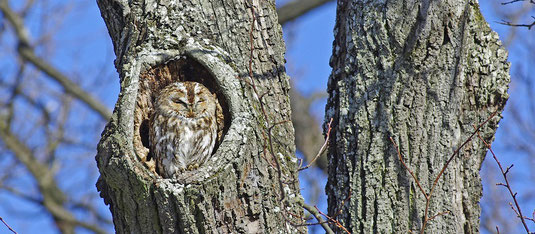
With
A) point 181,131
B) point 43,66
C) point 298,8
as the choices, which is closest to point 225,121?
point 181,131

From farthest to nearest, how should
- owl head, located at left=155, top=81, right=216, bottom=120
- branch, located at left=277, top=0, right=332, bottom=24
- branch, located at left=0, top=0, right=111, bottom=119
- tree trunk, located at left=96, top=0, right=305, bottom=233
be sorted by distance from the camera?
branch, located at left=0, top=0, right=111, bottom=119 → branch, located at left=277, top=0, right=332, bottom=24 → owl head, located at left=155, top=81, right=216, bottom=120 → tree trunk, located at left=96, top=0, right=305, bottom=233

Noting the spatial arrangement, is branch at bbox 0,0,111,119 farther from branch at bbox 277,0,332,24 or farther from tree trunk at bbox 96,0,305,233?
tree trunk at bbox 96,0,305,233

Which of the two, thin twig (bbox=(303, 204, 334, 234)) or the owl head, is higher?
the owl head

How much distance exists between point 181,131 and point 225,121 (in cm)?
101

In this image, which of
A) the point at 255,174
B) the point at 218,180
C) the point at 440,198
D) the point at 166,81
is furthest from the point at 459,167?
the point at 166,81

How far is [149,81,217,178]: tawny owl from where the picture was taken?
14.8 ft

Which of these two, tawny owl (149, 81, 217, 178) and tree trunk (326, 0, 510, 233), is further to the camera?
tawny owl (149, 81, 217, 178)

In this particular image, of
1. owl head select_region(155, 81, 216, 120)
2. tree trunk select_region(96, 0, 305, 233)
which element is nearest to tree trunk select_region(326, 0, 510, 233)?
tree trunk select_region(96, 0, 305, 233)

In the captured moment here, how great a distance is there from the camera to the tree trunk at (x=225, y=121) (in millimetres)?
3111

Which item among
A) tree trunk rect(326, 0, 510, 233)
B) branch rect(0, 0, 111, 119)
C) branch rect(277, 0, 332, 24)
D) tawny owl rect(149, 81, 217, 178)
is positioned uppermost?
branch rect(0, 0, 111, 119)

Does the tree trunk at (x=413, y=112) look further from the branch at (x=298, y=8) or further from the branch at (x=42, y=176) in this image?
the branch at (x=42, y=176)

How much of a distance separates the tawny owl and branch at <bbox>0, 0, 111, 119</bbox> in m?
→ 4.77

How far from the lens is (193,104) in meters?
4.64

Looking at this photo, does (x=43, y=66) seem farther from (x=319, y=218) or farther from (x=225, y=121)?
(x=319, y=218)
